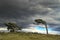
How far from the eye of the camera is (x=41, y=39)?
119 ft

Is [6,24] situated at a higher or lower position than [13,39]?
higher

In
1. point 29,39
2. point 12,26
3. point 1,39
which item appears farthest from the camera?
point 12,26

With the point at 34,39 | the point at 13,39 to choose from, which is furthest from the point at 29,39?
the point at 13,39

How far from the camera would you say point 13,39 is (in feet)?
114

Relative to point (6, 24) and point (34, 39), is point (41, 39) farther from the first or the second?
point (6, 24)

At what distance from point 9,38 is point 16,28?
3099cm

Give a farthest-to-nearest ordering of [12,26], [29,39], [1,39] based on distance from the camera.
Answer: [12,26] → [29,39] → [1,39]

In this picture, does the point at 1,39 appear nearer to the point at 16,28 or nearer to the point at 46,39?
the point at 46,39

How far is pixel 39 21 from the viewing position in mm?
66188

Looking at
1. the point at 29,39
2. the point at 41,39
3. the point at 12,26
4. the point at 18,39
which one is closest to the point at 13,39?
the point at 18,39

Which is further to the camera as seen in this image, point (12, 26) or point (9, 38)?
point (12, 26)

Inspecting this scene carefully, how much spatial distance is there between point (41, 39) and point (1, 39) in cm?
915

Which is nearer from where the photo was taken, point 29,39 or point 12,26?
point 29,39

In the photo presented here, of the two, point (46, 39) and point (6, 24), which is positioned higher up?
point (6, 24)
